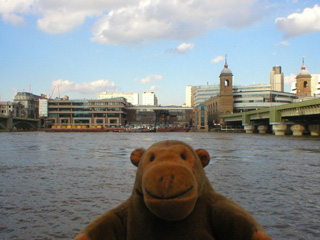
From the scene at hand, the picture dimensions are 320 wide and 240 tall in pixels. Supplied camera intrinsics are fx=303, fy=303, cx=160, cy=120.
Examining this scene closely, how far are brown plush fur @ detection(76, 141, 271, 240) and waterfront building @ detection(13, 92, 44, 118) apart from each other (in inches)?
7318

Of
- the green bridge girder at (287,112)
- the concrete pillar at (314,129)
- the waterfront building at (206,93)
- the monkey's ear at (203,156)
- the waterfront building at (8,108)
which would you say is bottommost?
the concrete pillar at (314,129)

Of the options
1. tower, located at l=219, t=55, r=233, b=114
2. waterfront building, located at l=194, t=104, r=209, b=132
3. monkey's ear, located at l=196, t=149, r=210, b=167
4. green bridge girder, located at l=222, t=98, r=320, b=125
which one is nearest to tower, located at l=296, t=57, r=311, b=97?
tower, located at l=219, t=55, r=233, b=114

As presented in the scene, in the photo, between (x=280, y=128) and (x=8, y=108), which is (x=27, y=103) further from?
(x=280, y=128)

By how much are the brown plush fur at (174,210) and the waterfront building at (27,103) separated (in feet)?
610

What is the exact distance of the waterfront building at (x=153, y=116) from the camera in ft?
518

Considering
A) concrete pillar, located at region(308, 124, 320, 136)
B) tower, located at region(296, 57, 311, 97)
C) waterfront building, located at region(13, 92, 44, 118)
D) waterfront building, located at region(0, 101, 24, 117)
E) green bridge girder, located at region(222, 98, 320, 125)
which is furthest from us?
waterfront building, located at region(13, 92, 44, 118)

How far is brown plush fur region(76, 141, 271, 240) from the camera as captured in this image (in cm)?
258

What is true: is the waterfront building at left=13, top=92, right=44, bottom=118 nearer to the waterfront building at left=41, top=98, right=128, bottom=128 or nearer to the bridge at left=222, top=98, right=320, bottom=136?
the waterfront building at left=41, top=98, right=128, bottom=128

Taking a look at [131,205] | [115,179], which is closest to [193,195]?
[131,205]

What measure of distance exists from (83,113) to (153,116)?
35590 millimetres

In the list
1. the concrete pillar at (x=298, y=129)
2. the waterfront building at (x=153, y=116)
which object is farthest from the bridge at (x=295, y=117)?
the waterfront building at (x=153, y=116)

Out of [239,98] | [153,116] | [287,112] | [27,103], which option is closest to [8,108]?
[27,103]

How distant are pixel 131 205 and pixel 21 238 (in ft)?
10.6

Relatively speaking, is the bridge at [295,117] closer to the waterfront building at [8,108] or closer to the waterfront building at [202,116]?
the waterfront building at [202,116]
